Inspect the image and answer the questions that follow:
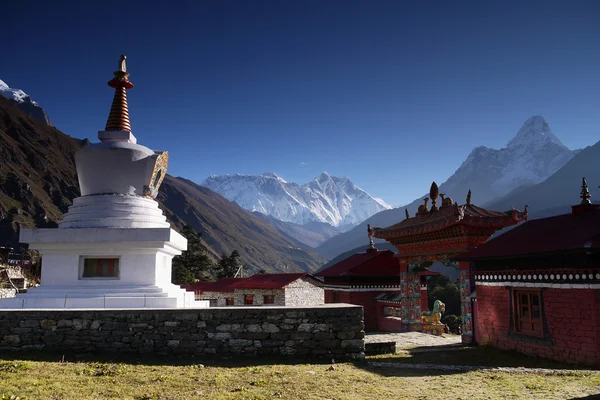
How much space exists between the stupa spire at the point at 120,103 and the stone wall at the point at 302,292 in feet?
60.6

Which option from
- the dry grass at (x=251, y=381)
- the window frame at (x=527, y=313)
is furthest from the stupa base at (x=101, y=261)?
the window frame at (x=527, y=313)

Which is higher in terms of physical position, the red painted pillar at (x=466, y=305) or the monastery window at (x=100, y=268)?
the monastery window at (x=100, y=268)

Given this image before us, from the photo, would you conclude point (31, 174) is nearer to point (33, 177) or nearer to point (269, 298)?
point (33, 177)

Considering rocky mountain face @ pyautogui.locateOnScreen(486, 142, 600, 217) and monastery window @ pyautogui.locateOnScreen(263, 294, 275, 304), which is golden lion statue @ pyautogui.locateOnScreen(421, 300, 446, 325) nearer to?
monastery window @ pyautogui.locateOnScreen(263, 294, 275, 304)

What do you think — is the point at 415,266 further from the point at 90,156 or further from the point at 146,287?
the point at 90,156

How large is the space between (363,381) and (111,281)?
317 inches

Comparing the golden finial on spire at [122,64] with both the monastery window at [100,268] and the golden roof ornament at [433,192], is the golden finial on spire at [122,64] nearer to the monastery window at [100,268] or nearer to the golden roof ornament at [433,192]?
the monastery window at [100,268]

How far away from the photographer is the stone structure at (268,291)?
108ft

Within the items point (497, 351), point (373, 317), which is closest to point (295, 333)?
point (497, 351)

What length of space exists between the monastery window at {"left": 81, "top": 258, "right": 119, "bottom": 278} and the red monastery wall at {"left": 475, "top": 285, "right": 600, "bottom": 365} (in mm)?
11279

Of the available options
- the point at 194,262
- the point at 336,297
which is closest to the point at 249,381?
the point at 336,297

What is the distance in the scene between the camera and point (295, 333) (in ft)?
36.4

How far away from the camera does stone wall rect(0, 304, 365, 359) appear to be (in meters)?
10.6

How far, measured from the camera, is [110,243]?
1388 cm
